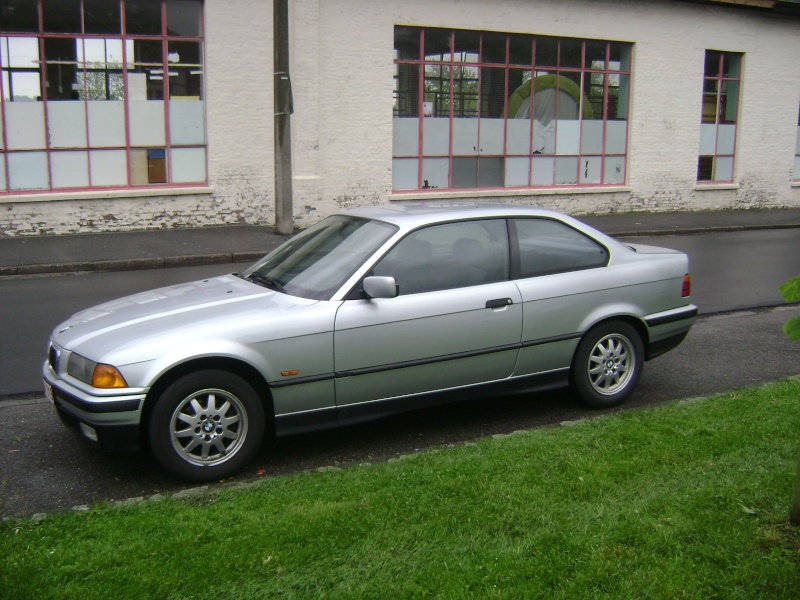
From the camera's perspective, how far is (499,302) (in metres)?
5.98

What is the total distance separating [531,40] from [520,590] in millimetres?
18754

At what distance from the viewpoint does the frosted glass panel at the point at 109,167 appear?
16.4 m

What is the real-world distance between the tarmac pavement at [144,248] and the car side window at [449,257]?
894cm

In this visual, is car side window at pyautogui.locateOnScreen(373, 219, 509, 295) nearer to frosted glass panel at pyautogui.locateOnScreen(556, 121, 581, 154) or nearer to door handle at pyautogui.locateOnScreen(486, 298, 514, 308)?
door handle at pyautogui.locateOnScreen(486, 298, 514, 308)

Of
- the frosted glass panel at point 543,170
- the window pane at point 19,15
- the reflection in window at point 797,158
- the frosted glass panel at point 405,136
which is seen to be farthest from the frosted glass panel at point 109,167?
the reflection in window at point 797,158

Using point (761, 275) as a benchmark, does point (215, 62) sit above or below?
above

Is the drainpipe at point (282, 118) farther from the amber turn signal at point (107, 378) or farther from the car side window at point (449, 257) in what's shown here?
the amber turn signal at point (107, 378)

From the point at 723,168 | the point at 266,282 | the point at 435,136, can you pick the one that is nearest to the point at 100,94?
the point at 435,136

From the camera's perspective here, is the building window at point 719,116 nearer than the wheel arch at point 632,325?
No

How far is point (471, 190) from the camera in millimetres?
20391

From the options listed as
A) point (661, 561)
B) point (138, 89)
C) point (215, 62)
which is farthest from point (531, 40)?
point (661, 561)

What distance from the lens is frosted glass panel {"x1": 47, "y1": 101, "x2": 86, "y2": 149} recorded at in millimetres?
15883

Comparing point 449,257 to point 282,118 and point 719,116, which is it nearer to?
point 282,118

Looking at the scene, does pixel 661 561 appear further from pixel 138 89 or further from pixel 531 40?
pixel 531 40
